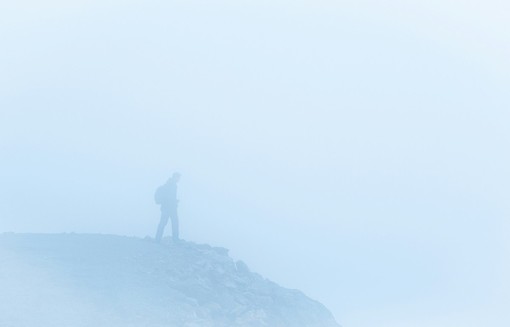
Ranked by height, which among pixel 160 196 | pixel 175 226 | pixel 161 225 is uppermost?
pixel 160 196

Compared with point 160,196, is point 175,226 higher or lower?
lower

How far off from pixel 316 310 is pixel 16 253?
44.7ft

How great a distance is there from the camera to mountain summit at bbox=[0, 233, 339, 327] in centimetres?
2886

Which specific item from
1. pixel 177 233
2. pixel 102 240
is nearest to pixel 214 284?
pixel 177 233

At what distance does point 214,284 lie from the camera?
1374 inches

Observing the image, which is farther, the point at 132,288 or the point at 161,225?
the point at 161,225

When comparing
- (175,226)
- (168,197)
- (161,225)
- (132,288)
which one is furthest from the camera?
(175,226)

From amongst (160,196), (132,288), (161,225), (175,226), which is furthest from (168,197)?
(132,288)

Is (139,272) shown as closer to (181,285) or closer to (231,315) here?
(181,285)

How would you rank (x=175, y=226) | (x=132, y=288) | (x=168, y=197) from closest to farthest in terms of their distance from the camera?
(x=132, y=288) → (x=168, y=197) → (x=175, y=226)

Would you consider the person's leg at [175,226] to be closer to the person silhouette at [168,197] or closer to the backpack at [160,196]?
the person silhouette at [168,197]

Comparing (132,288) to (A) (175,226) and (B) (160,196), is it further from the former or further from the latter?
(A) (175,226)

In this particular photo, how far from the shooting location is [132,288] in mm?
31953

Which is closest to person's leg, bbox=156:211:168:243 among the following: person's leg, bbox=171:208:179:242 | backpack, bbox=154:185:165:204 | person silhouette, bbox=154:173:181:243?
person silhouette, bbox=154:173:181:243
